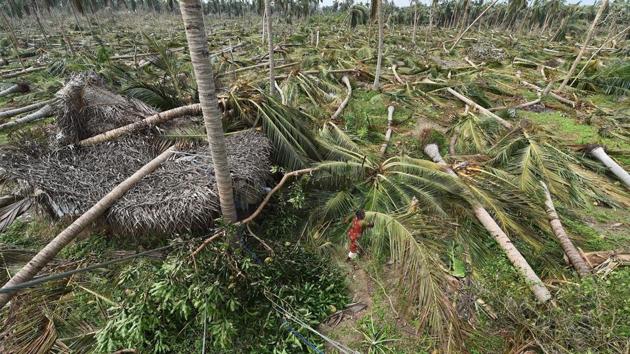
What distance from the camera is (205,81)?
2.94 meters

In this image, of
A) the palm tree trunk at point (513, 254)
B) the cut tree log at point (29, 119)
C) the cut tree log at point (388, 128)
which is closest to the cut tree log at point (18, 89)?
the cut tree log at point (29, 119)

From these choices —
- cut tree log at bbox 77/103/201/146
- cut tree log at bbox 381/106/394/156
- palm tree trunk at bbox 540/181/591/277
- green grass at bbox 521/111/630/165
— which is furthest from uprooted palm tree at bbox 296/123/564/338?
green grass at bbox 521/111/630/165

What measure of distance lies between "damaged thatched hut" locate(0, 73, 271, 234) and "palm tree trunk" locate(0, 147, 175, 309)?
3.6 inches

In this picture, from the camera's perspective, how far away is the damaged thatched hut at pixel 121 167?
13.0 feet

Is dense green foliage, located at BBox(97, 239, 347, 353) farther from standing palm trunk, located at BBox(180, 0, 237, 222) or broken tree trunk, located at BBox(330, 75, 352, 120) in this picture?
broken tree trunk, located at BBox(330, 75, 352, 120)

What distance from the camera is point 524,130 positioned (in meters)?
6.60

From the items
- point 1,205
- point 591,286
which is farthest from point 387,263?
point 1,205

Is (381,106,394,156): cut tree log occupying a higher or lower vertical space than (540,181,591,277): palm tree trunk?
higher

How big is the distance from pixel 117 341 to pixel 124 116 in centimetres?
346

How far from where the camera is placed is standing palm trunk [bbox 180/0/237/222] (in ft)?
8.74

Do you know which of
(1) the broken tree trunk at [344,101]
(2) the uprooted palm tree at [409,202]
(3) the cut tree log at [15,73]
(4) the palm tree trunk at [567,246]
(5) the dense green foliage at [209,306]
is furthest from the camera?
(3) the cut tree log at [15,73]

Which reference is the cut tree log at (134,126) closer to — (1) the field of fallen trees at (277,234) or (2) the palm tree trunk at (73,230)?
(1) the field of fallen trees at (277,234)

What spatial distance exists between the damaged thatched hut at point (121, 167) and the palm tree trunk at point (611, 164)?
7.07 meters

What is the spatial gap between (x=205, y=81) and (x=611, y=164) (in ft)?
26.3
